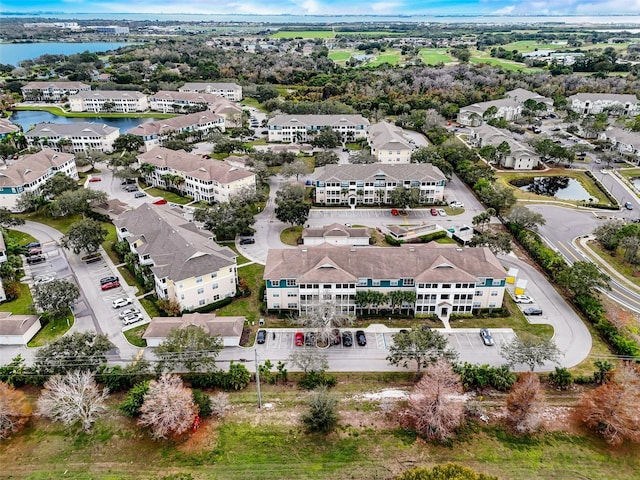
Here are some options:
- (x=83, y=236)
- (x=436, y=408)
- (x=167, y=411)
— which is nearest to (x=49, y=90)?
(x=83, y=236)

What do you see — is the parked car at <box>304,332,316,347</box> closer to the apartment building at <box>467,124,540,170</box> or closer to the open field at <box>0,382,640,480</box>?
the open field at <box>0,382,640,480</box>

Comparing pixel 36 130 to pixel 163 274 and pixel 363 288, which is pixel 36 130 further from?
pixel 363 288

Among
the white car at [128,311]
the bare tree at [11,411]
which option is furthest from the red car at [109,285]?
the bare tree at [11,411]

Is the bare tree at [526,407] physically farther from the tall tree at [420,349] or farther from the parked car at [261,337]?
the parked car at [261,337]

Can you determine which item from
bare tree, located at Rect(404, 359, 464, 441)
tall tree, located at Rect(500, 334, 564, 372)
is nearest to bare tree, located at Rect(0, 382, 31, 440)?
bare tree, located at Rect(404, 359, 464, 441)

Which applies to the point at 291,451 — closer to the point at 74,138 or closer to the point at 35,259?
the point at 35,259

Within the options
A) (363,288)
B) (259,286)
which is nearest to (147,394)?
(259,286)
